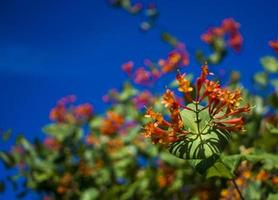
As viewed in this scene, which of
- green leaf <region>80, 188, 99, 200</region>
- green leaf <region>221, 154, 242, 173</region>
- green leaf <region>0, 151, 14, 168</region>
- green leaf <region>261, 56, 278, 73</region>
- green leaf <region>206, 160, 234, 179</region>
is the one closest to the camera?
green leaf <region>206, 160, 234, 179</region>

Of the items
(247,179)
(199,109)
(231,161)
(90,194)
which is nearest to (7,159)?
(90,194)

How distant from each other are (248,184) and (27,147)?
3.06 metres

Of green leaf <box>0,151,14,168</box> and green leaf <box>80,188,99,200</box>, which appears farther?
green leaf <box>0,151,14,168</box>

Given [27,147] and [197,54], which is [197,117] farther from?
[27,147]

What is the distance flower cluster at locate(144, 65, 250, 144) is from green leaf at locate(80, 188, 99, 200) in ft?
9.87

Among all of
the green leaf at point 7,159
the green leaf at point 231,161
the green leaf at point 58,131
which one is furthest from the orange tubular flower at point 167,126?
the green leaf at point 7,159

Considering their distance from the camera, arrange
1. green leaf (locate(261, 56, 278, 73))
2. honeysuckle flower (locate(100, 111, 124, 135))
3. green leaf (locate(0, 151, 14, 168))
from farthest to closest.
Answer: honeysuckle flower (locate(100, 111, 124, 135)) < green leaf (locate(0, 151, 14, 168)) < green leaf (locate(261, 56, 278, 73))

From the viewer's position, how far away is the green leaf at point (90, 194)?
472 cm

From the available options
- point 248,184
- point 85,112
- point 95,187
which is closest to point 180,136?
point 248,184

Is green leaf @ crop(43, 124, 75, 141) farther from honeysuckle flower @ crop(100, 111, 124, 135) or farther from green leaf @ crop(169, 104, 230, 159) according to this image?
green leaf @ crop(169, 104, 230, 159)

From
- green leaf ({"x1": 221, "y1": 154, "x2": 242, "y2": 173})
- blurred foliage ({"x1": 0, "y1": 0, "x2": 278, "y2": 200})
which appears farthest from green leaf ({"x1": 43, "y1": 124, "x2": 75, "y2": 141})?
green leaf ({"x1": 221, "y1": 154, "x2": 242, "y2": 173})

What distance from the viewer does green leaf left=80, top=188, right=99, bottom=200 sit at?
4.72m

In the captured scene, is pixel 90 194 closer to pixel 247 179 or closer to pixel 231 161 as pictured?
pixel 247 179

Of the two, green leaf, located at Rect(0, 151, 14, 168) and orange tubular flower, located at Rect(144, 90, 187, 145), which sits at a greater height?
green leaf, located at Rect(0, 151, 14, 168)
